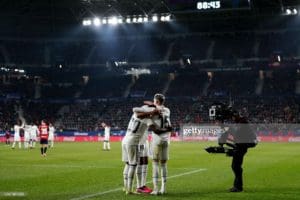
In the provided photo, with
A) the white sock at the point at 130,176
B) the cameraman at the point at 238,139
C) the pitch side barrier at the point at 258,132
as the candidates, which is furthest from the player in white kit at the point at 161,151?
the pitch side barrier at the point at 258,132

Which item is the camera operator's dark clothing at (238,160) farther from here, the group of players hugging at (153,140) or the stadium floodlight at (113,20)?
the stadium floodlight at (113,20)

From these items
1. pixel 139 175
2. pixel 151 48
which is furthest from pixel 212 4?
pixel 151 48

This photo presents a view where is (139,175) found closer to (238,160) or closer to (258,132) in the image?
(238,160)

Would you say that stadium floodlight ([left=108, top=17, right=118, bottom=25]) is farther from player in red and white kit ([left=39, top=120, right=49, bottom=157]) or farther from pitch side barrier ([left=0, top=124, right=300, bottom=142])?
player in red and white kit ([left=39, top=120, right=49, bottom=157])

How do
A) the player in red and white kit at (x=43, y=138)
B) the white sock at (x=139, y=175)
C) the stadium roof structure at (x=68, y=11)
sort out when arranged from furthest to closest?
1. the stadium roof structure at (x=68, y=11)
2. the player in red and white kit at (x=43, y=138)
3. the white sock at (x=139, y=175)

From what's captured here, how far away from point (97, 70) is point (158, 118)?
2424 inches

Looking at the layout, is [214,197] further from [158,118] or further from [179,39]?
[179,39]

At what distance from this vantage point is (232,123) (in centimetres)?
1491

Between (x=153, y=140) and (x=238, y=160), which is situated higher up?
(x=153, y=140)

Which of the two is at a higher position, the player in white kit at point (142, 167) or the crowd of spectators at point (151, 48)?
the crowd of spectators at point (151, 48)

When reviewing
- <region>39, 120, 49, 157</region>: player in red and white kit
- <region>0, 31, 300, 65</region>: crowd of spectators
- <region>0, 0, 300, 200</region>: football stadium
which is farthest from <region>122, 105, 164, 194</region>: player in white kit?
<region>0, 31, 300, 65</region>: crowd of spectators

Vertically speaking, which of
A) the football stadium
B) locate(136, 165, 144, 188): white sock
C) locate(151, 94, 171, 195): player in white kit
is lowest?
locate(136, 165, 144, 188): white sock

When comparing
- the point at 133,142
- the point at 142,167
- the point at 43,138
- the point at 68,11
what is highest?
the point at 68,11

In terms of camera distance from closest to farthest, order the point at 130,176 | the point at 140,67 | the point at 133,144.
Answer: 1. the point at 130,176
2. the point at 133,144
3. the point at 140,67
